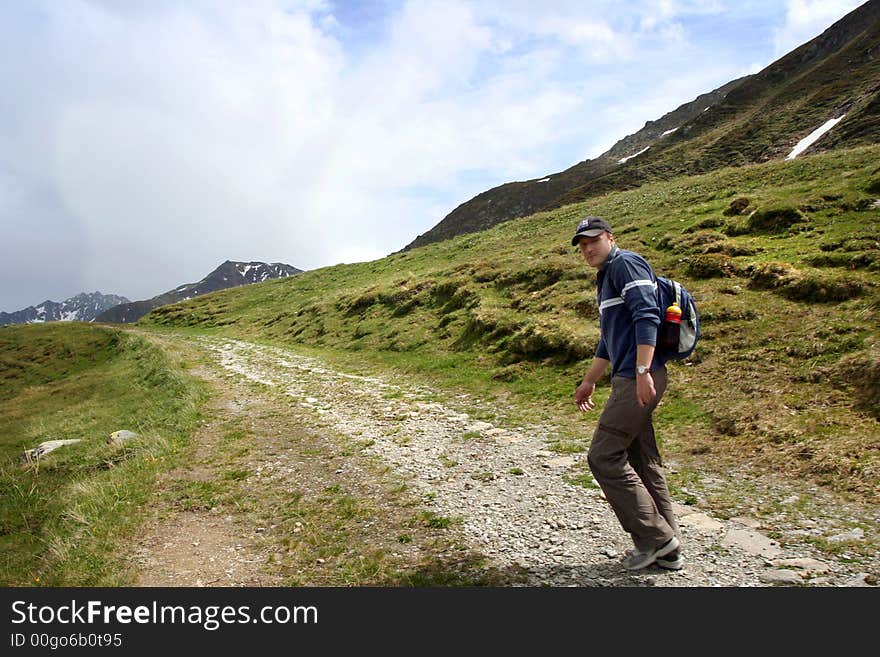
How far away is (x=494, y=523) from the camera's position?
658cm

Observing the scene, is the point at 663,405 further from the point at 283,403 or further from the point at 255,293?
the point at 255,293

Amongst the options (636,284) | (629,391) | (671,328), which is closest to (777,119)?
(671,328)

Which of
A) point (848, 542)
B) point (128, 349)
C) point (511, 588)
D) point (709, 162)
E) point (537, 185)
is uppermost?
point (537, 185)

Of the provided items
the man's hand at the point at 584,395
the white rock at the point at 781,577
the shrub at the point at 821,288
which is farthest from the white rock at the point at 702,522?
the shrub at the point at 821,288

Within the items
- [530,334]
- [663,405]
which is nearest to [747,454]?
[663,405]

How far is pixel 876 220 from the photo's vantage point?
685 inches

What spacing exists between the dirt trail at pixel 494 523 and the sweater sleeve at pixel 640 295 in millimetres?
2596

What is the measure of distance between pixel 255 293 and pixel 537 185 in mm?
102246

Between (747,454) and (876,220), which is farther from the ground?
(876,220)

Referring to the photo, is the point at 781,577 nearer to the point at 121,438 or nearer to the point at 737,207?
the point at 121,438

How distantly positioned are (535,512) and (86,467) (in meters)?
13.0

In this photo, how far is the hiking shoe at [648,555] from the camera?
4902mm

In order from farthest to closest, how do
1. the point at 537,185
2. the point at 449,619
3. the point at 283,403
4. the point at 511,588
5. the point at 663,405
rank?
the point at 537,185
the point at 283,403
the point at 663,405
the point at 511,588
the point at 449,619

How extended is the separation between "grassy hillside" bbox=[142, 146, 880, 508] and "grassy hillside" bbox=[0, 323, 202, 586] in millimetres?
8218
